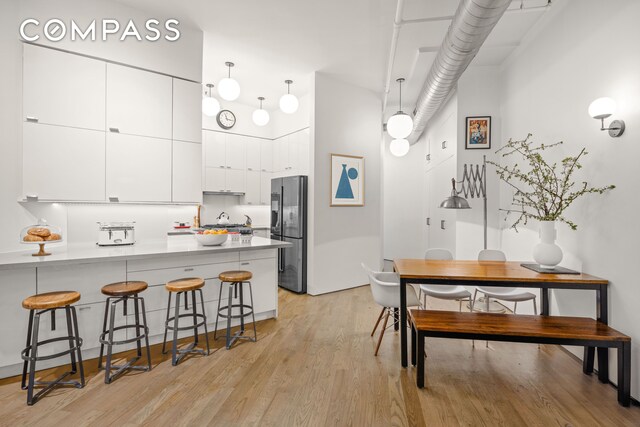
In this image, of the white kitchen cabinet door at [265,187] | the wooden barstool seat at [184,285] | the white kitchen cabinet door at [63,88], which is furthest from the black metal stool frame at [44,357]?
the white kitchen cabinet door at [265,187]

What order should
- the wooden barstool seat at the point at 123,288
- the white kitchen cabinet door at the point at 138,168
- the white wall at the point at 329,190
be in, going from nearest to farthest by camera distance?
the wooden barstool seat at the point at 123,288, the white kitchen cabinet door at the point at 138,168, the white wall at the point at 329,190

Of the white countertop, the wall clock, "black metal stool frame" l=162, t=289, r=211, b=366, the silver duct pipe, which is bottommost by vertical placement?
"black metal stool frame" l=162, t=289, r=211, b=366

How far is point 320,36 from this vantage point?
156 inches

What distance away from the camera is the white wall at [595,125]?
226cm

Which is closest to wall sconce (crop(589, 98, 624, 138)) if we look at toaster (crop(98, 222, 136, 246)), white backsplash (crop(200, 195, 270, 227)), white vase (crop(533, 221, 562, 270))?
white vase (crop(533, 221, 562, 270))

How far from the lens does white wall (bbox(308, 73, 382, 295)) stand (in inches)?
196

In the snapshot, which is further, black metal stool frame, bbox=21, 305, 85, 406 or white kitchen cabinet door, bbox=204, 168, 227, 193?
white kitchen cabinet door, bbox=204, 168, 227, 193

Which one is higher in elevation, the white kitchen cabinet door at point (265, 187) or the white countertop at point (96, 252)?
the white kitchen cabinet door at point (265, 187)

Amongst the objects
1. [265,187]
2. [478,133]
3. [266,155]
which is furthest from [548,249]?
[266,155]

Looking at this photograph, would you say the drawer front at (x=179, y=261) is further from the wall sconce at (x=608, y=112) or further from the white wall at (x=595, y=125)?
the wall sconce at (x=608, y=112)

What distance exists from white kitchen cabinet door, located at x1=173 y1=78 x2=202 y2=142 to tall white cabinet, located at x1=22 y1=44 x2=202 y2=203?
0.4 inches

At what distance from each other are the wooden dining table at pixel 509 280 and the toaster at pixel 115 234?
2830mm

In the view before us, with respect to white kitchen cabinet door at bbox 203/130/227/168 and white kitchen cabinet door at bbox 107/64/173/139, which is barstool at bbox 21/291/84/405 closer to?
white kitchen cabinet door at bbox 107/64/173/139

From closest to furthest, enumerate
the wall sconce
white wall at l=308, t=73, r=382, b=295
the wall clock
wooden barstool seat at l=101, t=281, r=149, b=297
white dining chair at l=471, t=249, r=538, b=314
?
the wall sconce
wooden barstool seat at l=101, t=281, r=149, b=297
white dining chair at l=471, t=249, r=538, b=314
white wall at l=308, t=73, r=382, b=295
the wall clock
